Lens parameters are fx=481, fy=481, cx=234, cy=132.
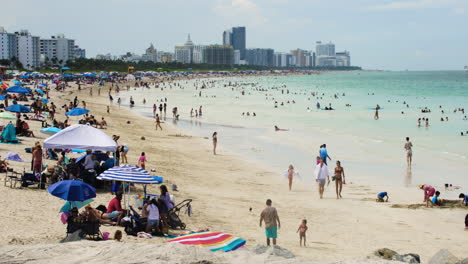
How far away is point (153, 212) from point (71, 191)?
1500 mm

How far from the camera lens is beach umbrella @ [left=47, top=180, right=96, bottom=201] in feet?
27.7

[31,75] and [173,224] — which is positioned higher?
[31,75]

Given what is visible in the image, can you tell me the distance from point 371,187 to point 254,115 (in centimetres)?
2488

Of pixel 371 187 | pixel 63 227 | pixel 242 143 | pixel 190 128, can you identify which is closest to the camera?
pixel 63 227

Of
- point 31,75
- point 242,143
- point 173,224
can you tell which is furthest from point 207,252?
point 31,75

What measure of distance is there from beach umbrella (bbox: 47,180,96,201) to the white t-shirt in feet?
3.61

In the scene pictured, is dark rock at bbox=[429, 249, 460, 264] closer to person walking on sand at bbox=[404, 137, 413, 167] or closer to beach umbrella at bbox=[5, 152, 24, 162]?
beach umbrella at bbox=[5, 152, 24, 162]

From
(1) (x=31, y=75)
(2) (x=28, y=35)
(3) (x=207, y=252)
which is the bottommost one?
(3) (x=207, y=252)

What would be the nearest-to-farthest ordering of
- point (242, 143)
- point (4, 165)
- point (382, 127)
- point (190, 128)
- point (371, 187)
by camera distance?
point (4, 165)
point (371, 187)
point (242, 143)
point (190, 128)
point (382, 127)

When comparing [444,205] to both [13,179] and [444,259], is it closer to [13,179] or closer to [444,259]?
[444,259]

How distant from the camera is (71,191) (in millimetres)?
→ 8516

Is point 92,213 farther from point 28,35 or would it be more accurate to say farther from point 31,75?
point 28,35

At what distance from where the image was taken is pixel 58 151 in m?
16.1

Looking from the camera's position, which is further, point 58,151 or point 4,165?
point 58,151
